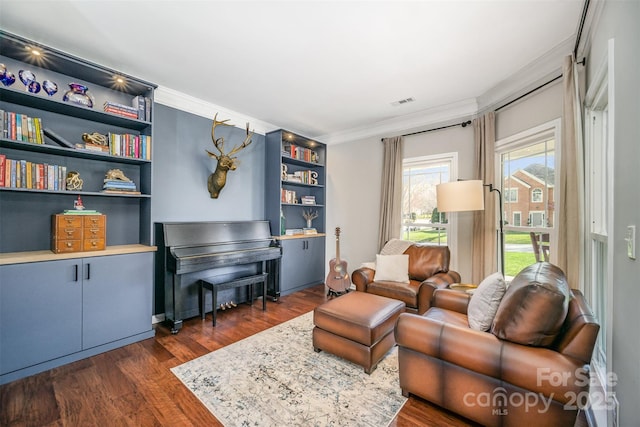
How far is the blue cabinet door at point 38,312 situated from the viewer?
6.30 feet

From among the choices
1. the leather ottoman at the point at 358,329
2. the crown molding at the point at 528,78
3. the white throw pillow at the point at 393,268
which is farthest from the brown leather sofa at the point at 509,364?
the crown molding at the point at 528,78

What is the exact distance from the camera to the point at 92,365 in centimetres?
216

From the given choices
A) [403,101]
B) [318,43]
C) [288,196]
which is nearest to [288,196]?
[288,196]

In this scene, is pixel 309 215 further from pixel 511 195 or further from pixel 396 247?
pixel 511 195

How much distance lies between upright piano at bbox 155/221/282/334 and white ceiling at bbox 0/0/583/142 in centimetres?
167

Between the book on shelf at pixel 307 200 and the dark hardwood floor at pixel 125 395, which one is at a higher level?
the book on shelf at pixel 307 200

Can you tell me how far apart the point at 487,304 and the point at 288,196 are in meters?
3.21

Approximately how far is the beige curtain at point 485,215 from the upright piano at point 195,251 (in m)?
2.57

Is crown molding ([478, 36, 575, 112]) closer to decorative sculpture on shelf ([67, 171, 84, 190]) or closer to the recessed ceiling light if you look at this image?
the recessed ceiling light

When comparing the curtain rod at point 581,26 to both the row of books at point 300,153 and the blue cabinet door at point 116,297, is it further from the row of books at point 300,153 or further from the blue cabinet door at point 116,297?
the blue cabinet door at point 116,297

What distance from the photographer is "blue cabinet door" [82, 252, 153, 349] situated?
229cm

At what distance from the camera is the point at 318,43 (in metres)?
2.21

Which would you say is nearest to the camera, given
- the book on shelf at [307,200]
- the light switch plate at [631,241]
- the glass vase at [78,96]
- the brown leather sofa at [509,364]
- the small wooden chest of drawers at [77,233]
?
the light switch plate at [631,241]

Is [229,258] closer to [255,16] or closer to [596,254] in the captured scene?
[255,16]
